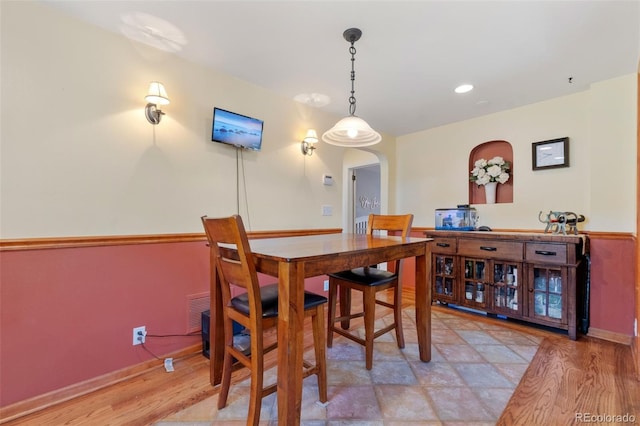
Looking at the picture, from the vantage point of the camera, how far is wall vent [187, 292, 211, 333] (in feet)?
7.13

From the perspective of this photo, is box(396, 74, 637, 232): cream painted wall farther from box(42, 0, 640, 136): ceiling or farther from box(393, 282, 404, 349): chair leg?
box(393, 282, 404, 349): chair leg

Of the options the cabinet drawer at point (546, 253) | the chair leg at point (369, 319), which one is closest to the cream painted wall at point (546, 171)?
the cabinet drawer at point (546, 253)

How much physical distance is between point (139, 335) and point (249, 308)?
1.11 metres

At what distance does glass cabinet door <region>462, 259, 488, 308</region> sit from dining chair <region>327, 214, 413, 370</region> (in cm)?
115

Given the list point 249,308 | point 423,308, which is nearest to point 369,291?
point 423,308

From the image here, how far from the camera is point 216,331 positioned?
1702 millimetres

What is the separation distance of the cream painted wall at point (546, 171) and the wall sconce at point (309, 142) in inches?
65.4

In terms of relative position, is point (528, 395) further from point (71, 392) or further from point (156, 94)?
point (156, 94)

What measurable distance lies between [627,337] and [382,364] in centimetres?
206

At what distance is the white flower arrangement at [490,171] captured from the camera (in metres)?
3.20

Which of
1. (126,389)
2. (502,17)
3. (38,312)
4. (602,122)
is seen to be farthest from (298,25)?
(602,122)

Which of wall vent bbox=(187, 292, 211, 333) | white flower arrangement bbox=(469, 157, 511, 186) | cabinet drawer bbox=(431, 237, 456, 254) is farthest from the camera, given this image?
white flower arrangement bbox=(469, 157, 511, 186)

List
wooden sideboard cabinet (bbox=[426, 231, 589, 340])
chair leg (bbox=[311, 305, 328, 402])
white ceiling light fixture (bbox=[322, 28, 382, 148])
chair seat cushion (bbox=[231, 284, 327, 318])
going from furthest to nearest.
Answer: wooden sideboard cabinet (bbox=[426, 231, 589, 340]), white ceiling light fixture (bbox=[322, 28, 382, 148]), chair leg (bbox=[311, 305, 328, 402]), chair seat cushion (bbox=[231, 284, 327, 318])

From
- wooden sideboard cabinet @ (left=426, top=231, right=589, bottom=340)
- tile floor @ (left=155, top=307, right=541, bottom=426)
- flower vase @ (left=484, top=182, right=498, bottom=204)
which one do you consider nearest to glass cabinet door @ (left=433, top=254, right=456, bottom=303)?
wooden sideboard cabinet @ (left=426, top=231, right=589, bottom=340)
